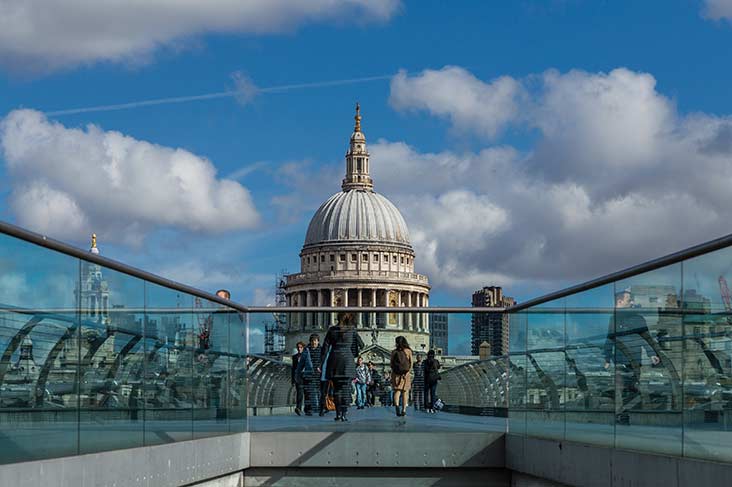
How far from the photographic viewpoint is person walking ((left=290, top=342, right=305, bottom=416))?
750 inches

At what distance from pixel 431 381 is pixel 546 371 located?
246 inches

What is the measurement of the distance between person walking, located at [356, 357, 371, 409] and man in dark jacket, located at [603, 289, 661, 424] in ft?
38.7

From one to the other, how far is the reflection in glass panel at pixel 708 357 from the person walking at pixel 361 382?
44.9ft

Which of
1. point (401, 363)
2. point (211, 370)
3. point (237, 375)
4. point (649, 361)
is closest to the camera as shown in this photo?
point (649, 361)

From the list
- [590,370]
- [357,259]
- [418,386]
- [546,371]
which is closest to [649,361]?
[590,370]

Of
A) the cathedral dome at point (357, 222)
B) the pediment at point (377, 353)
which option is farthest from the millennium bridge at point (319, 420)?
the cathedral dome at point (357, 222)

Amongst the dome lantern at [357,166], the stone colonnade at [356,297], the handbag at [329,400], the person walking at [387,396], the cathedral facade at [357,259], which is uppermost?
the dome lantern at [357,166]

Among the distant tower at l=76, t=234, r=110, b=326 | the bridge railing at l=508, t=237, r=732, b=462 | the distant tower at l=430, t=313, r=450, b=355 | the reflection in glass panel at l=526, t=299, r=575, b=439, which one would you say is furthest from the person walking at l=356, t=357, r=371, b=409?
the distant tower at l=76, t=234, r=110, b=326

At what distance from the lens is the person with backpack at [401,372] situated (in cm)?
1869

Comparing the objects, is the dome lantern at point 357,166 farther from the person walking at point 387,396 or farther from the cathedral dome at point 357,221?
the person walking at point 387,396

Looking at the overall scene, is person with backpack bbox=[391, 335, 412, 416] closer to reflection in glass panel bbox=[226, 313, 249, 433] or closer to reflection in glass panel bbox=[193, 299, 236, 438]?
reflection in glass panel bbox=[226, 313, 249, 433]

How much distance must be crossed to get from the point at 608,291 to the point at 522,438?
3.76 meters

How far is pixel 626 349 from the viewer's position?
33.7 feet

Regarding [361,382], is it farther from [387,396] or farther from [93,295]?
[93,295]
